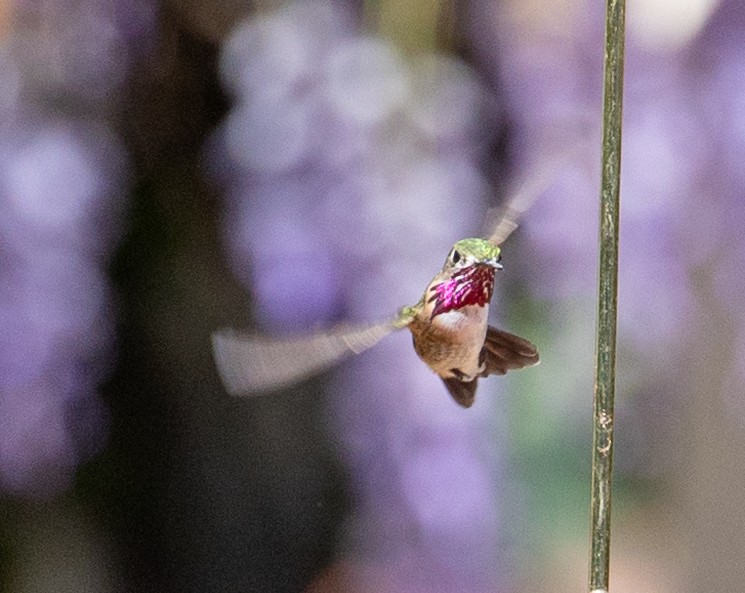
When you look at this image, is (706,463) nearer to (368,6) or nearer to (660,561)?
(660,561)

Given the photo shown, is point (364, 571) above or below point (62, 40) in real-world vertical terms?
below

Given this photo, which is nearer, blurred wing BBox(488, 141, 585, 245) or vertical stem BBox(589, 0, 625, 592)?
vertical stem BBox(589, 0, 625, 592)

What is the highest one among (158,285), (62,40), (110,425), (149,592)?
(62,40)

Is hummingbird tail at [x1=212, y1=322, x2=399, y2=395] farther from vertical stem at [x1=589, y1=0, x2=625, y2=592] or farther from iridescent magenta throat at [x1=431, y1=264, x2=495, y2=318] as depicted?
vertical stem at [x1=589, y1=0, x2=625, y2=592]

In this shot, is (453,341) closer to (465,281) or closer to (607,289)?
(465,281)

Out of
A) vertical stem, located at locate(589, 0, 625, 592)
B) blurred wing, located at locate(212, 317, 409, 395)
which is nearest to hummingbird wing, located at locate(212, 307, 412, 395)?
blurred wing, located at locate(212, 317, 409, 395)

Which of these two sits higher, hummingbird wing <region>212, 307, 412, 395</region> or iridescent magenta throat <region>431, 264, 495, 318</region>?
iridescent magenta throat <region>431, 264, 495, 318</region>

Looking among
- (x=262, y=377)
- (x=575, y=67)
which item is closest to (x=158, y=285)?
(x=262, y=377)

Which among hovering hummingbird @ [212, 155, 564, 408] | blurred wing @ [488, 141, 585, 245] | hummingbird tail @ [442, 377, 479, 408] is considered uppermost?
blurred wing @ [488, 141, 585, 245]
